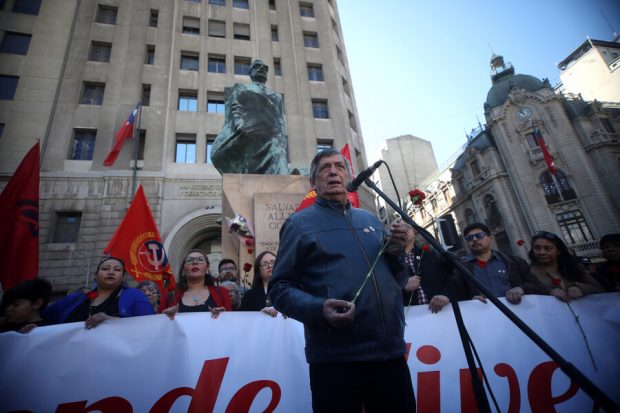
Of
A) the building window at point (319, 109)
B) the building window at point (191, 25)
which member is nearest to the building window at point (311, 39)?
the building window at point (319, 109)

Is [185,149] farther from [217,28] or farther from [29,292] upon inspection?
[29,292]

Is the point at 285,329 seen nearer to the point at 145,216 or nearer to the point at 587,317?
the point at 587,317

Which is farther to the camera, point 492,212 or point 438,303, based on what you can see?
point 492,212

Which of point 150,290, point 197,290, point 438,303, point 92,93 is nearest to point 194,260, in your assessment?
point 197,290

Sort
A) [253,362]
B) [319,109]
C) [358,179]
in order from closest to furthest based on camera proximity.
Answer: [358,179], [253,362], [319,109]

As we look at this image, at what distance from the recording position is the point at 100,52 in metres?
17.0

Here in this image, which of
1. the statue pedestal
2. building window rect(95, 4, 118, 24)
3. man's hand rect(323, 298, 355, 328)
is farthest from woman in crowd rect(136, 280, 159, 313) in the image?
building window rect(95, 4, 118, 24)

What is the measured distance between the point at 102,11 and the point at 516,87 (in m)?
35.0

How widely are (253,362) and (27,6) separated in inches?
969

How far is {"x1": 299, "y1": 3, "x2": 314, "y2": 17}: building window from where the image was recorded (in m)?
23.1

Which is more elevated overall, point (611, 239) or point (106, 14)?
point (106, 14)

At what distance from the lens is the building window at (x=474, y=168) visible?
32.9m

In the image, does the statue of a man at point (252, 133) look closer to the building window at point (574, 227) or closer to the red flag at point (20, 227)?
the red flag at point (20, 227)

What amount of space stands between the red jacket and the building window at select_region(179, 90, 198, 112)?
15.8m
